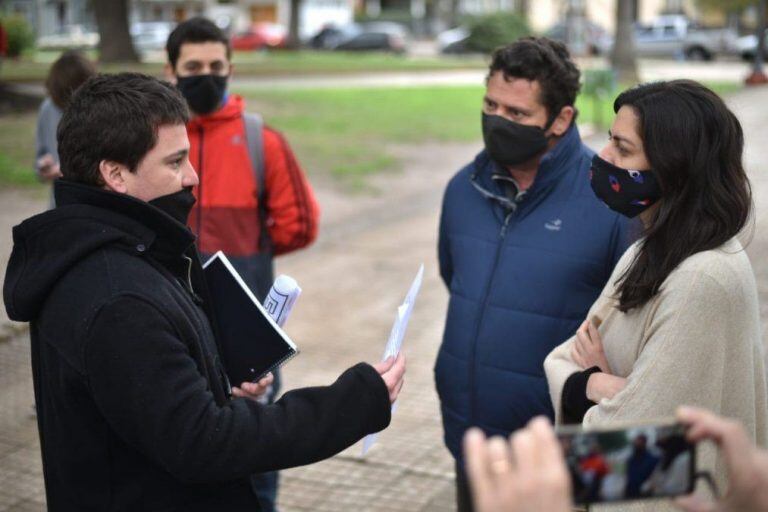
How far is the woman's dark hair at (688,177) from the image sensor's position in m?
2.43

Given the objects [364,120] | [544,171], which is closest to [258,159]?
[544,171]

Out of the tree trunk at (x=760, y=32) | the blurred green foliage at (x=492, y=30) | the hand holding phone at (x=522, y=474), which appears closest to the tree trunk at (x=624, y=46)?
the tree trunk at (x=760, y=32)

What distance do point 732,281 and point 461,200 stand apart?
131 cm

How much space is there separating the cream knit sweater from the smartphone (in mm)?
821

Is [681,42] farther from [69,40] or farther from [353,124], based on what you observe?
[69,40]

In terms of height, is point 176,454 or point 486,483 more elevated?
point 486,483

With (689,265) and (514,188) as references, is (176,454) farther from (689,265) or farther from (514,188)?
(514,188)

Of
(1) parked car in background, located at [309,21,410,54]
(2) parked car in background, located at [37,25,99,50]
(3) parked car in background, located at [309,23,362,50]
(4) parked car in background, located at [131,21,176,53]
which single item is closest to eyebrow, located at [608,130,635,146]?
(1) parked car in background, located at [309,21,410,54]

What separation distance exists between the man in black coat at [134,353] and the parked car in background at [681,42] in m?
42.1

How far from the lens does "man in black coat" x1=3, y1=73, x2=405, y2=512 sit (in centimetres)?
205

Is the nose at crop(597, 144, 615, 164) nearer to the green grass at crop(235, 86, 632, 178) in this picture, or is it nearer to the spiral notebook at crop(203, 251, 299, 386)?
the spiral notebook at crop(203, 251, 299, 386)

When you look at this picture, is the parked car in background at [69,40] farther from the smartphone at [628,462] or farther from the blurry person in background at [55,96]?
the smartphone at [628,462]

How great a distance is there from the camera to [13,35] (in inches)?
1324

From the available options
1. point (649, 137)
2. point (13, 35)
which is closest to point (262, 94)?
point (13, 35)
